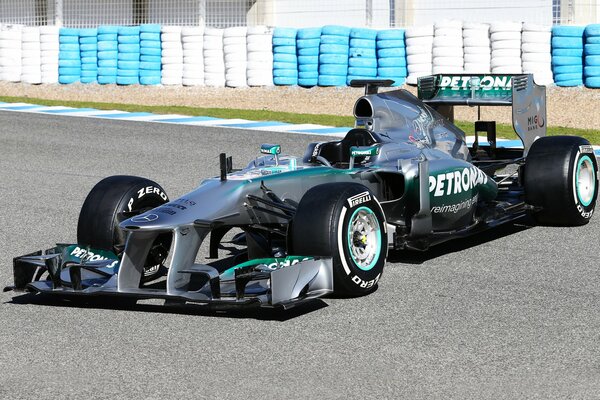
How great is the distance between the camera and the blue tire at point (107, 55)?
75.1ft

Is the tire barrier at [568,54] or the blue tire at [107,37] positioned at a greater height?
the blue tire at [107,37]

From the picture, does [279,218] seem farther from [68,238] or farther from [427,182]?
[68,238]

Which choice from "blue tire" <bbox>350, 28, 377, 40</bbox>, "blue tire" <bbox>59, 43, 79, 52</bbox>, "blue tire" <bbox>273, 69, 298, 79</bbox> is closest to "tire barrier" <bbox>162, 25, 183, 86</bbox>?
"blue tire" <bbox>59, 43, 79, 52</bbox>

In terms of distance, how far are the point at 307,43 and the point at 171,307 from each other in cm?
1448

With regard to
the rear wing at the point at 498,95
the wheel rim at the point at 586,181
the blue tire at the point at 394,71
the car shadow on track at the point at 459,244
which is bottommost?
the car shadow on track at the point at 459,244

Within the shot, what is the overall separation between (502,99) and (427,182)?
2.07m

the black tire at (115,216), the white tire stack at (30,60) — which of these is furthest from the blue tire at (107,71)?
the black tire at (115,216)

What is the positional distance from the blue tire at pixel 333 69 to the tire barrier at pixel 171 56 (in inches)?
126

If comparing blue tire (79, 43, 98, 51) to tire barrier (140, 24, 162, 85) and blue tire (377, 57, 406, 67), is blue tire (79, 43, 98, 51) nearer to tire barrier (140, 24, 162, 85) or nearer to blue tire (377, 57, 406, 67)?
tire barrier (140, 24, 162, 85)

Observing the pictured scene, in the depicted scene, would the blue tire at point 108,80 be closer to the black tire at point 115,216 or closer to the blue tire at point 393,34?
the blue tire at point 393,34

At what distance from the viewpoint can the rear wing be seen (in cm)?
948

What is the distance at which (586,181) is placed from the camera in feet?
30.4

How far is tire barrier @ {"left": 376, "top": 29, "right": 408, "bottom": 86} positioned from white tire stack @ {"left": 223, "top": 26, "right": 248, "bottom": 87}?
2.90 m

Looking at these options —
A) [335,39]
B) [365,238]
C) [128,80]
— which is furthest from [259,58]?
[365,238]
